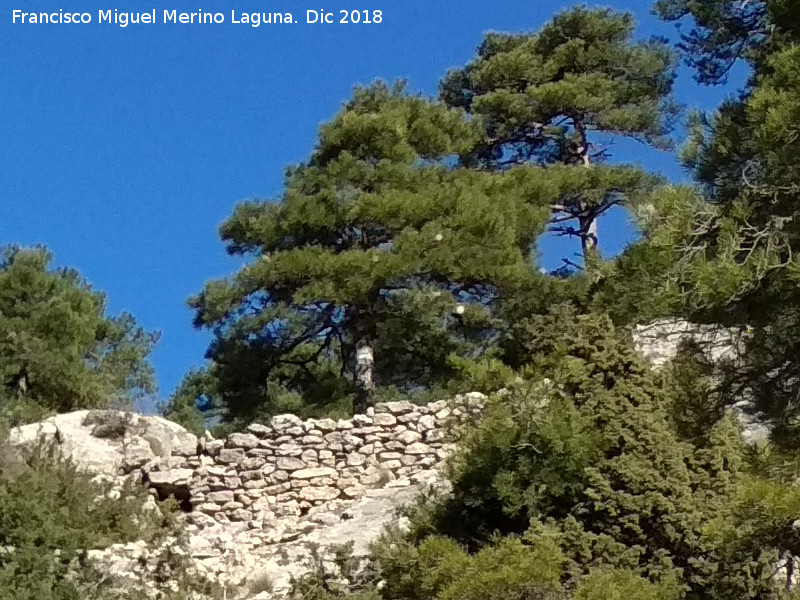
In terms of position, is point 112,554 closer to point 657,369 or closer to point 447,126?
point 657,369

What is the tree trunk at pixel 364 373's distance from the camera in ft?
46.3

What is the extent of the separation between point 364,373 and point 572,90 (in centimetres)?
656

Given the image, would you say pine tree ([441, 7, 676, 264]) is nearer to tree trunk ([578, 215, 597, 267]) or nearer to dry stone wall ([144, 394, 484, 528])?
tree trunk ([578, 215, 597, 267])

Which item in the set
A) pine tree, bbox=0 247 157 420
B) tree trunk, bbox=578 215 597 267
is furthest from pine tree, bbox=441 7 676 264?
pine tree, bbox=0 247 157 420

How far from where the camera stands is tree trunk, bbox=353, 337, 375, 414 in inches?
556

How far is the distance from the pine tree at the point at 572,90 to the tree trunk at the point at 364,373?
5.55 metres

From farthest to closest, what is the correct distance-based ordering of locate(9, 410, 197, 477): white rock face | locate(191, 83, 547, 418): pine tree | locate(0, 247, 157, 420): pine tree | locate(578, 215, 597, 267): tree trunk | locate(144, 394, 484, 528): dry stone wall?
locate(578, 215, 597, 267): tree trunk < locate(0, 247, 157, 420): pine tree < locate(191, 83, 547, 418): pine tree < locate(9, 410, 197, 477): white rock face < locate(144, 394, 484, 528): dry stone wall

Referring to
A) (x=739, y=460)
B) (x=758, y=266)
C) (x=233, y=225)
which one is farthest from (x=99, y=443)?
(x=758, y=266)

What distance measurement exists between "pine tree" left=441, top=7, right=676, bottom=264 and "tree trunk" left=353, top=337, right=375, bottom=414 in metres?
5.55

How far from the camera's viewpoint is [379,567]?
912cm

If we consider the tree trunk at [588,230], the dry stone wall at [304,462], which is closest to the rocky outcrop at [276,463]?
the dry stone wall at [304,462]

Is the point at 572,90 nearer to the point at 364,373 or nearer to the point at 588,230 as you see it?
the point at 588,230

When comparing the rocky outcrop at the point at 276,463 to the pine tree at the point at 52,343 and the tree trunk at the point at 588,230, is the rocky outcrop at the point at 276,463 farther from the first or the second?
the tree trunk at the point at 588,230

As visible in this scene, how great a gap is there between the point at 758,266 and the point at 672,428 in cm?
335
